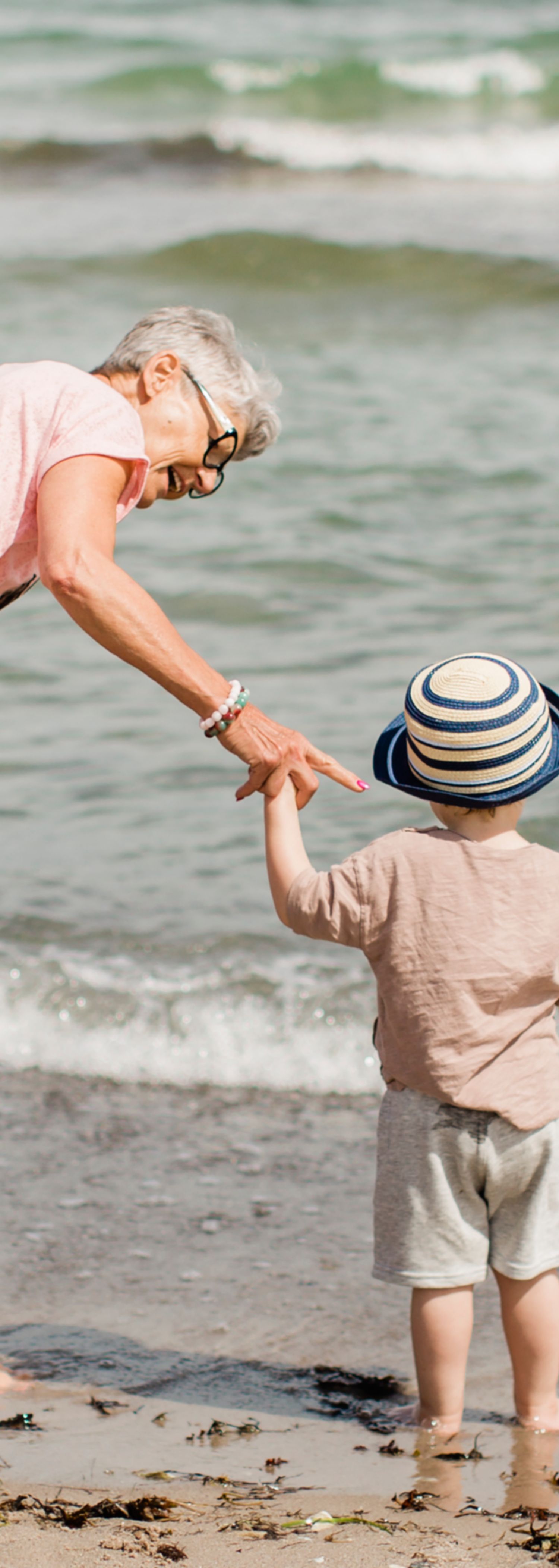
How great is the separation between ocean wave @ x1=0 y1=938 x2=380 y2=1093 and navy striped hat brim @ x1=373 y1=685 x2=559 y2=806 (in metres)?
1.64

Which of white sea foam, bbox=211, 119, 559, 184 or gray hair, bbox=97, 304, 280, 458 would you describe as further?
white sea foam, bbox=211, 119, 559, 184

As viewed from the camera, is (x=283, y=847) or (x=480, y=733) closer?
(x=480, y=733)

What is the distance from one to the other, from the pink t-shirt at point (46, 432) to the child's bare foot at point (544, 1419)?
1.64 m

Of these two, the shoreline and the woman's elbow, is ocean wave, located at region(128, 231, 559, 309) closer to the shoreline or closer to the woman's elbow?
the woman's elbow

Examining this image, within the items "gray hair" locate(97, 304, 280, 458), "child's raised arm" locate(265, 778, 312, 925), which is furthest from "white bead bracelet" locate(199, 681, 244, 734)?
"gray hair" locate(97, 304, 280, 458)

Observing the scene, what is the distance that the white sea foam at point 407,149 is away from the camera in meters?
18.8

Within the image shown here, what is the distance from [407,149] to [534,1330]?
19.5 meters

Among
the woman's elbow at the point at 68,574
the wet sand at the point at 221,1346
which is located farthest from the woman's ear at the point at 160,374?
the wet sand at the point at 221,1346

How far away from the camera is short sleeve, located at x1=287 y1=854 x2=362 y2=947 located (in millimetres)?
2352

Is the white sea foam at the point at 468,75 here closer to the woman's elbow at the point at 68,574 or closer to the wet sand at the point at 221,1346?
the wet sand at the point at 221,1346

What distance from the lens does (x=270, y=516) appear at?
8281mm

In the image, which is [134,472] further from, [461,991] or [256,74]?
[256,74]

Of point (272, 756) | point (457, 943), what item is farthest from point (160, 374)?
point (457, 943)

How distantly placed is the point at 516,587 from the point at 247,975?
335cm
